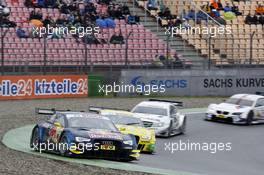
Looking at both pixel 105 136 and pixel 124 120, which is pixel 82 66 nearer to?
pixel 124 120

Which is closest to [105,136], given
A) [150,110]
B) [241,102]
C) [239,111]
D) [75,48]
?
[150,110]

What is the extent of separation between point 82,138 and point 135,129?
4.76m

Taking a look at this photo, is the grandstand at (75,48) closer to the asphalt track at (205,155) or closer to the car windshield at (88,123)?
the asphalt track at (205,155)

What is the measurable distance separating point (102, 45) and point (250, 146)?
627 inches

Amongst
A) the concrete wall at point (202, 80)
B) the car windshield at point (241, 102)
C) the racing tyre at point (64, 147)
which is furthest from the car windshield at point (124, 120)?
the concrete wall at point (202, 80)

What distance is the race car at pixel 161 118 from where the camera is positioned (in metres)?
28.3

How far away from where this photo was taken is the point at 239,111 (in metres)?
34.4

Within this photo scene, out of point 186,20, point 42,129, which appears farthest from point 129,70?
point 42,129

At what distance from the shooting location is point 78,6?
44469 mm

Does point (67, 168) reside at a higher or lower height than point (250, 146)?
higher

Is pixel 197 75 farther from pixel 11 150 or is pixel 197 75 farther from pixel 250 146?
pixel 11 150

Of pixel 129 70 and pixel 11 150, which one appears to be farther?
pixel 129 70

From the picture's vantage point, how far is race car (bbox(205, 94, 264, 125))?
34.4 m

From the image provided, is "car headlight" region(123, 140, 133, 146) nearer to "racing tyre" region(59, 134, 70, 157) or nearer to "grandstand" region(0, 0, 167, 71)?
"racing tyre" region(59, 134, 70, 157)
